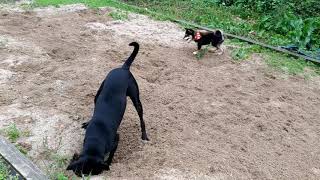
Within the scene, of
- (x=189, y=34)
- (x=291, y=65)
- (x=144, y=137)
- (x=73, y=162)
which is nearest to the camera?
(x=73, y=162)

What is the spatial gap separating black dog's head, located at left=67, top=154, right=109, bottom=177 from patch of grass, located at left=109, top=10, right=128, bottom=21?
5836 millimetres

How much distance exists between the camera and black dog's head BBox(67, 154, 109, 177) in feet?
14.4

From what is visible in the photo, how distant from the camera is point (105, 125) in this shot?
15.5 feet

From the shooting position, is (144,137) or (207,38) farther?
(207,38)

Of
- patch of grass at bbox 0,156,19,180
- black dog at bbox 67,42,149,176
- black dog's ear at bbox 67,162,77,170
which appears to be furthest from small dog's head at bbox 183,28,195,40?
patch of grass at bbox 0,156,19,180

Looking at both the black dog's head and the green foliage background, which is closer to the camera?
the black dog's head

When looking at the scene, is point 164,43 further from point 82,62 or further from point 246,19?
point 246,19

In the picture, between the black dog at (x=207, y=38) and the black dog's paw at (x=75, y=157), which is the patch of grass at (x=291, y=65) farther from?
the black dog's paw at (x=75, y=157)

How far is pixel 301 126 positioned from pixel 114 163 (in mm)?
2662

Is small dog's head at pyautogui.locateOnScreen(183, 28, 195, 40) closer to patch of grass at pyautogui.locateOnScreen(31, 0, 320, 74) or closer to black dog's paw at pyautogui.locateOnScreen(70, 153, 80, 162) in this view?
patch of grass at pyautogui.locateOnScreen(31, 0, 320, 74)

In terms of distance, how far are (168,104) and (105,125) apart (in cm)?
163

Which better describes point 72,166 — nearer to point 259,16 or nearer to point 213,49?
point 213,49

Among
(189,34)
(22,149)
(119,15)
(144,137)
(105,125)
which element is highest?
(105,125)

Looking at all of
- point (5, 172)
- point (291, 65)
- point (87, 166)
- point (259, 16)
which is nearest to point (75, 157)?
point (87, 166)
